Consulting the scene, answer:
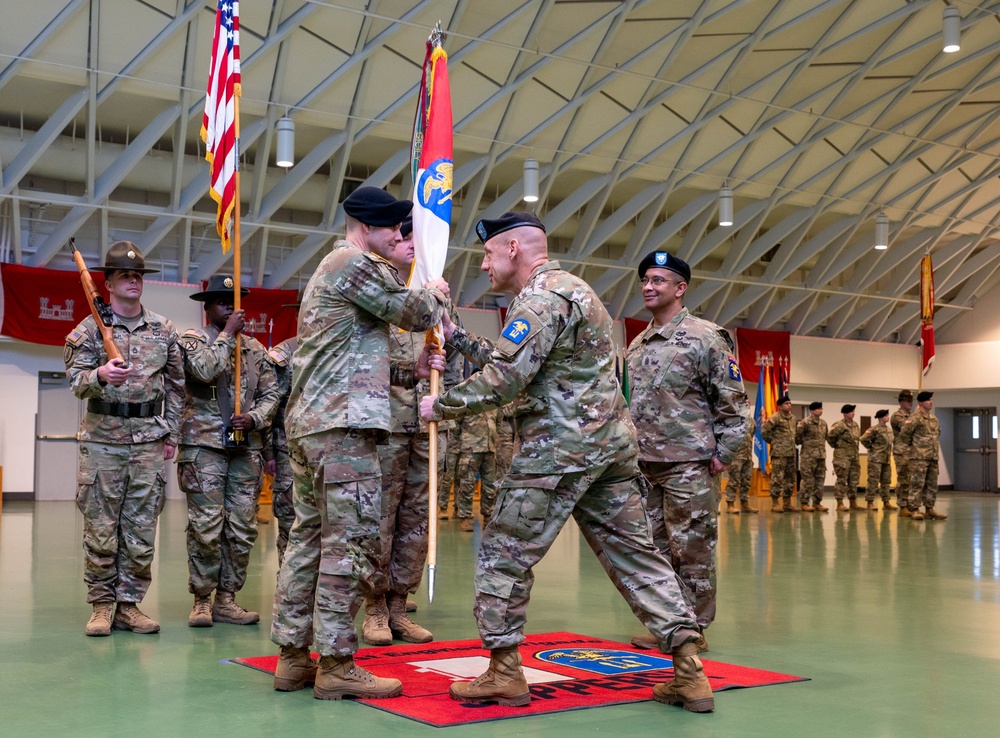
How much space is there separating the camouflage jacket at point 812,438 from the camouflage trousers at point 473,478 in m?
7.25

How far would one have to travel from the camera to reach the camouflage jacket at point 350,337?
154 inches

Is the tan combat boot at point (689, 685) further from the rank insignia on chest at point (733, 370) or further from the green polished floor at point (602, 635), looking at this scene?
the rank insignia on chest at point (733, 370)

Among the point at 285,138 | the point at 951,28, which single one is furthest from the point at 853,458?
the point at 285,138

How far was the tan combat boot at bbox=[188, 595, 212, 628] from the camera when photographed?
550 centimetres

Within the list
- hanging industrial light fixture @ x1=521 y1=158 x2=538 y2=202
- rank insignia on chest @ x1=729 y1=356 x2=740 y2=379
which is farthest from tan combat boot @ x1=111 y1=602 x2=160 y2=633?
hanging industrial light fixture @ x1=521 y1=158 x2=538 y2=202

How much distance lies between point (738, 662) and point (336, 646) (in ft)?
6.27

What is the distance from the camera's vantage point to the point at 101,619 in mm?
5234

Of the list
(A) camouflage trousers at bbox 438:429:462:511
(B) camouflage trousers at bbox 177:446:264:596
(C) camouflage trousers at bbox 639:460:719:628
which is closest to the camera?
(C) camouflage trousers at bbox 639:460:719:628

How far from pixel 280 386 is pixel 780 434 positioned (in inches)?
527

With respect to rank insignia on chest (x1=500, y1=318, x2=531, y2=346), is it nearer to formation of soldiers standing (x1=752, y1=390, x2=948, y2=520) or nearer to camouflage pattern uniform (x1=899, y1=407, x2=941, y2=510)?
formation of soldiers standing (x1=752, y1=390, x2=948, y2=520)

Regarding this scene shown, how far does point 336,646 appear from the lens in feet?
12.7

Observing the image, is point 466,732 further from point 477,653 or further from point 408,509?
point 408,509

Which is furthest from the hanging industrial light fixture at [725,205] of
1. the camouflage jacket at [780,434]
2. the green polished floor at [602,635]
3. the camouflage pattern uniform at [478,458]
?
the green polished floor at [602,635]

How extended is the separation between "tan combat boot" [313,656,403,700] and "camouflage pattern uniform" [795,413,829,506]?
14.8m
